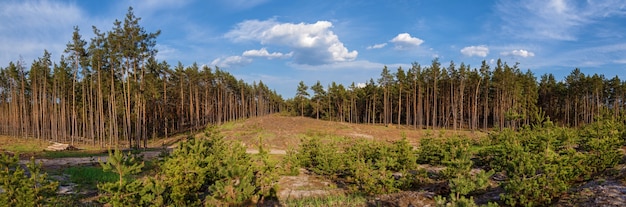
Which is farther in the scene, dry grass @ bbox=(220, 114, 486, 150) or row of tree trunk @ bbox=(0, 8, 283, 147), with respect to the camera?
dry grass @ bbox=(220, 114, 486, 150)

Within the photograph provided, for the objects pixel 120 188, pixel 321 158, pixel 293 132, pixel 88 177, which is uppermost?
pixel 120 188

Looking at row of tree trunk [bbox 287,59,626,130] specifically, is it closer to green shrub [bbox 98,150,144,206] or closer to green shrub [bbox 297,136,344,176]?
green shrub [bbox 297,136,344,176]

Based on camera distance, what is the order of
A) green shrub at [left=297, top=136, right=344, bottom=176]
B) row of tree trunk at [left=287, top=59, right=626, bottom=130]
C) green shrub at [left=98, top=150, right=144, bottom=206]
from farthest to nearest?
row of tree trunk at [left=287, top=59, right=626, bottom=130] < green shrub at [left=297, top=136, right=344, bottom=176] < green shrub at [left=98, top=150, right=144, bottom=206]

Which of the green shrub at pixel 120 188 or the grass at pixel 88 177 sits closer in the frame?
Answer: the green shrub at pixel 120 188

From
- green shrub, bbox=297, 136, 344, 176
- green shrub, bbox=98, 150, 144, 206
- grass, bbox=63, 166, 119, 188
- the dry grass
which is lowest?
the dry grass

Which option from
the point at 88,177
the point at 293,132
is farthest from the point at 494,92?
the point at 88,177

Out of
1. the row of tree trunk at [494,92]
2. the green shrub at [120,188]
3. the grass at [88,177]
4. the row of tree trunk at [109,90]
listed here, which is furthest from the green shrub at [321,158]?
the row of tree trunk at [494,92]

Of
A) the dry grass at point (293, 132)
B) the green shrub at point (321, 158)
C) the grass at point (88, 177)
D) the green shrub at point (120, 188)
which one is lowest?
the dry grass at point (293, 132)

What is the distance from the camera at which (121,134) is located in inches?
2623

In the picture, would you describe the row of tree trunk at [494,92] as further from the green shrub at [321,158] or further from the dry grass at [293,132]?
the green shrub at [321,158]

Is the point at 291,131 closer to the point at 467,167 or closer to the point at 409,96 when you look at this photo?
the point at 409,96

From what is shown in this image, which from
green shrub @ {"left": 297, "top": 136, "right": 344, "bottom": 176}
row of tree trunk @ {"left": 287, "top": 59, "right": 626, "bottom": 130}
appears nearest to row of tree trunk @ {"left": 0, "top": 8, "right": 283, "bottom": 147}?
green shrub @ {"left": 297, "top": 136, "right": 344, "bottom": 176}

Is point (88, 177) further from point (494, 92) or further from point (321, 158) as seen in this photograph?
point (494, 92)

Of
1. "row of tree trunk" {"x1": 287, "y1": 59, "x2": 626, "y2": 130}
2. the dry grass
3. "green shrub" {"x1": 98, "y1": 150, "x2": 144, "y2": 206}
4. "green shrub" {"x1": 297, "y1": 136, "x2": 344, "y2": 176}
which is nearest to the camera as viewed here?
"green shrub" {"x1": 98, "y1": 150, "x2": 144, "y2": 206}
